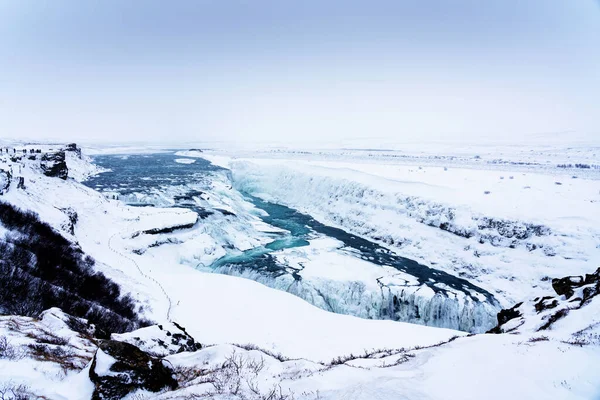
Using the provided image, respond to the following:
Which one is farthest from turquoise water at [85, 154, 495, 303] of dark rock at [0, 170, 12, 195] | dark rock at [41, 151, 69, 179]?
dark rock at [0, 170, 12, 195]

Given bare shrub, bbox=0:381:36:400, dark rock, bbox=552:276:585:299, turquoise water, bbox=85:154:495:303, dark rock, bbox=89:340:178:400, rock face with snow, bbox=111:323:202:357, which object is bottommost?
turquoise water, bbox=85:154:495:303

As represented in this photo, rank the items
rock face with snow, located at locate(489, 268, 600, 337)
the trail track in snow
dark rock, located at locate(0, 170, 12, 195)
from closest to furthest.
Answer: rock face with snow, located at locate(489, 268, 600, 337) → the trail track in snow → dark rock, located at locate(0, 170, 12, 195)

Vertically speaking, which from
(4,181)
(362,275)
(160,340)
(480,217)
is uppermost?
(4,181)

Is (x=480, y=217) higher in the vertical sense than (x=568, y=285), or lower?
higher

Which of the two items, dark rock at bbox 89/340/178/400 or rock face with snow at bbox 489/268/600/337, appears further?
rock face with snow at bbox 489/268/600/337

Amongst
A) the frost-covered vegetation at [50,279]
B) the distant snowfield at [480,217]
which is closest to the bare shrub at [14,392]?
the frost-covered vegetation at [50,279]

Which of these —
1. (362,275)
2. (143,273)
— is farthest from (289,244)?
(143,273)

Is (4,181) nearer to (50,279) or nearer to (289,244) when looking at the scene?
(50,279)

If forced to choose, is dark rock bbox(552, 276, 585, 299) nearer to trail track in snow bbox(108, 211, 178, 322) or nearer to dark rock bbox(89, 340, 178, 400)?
dark rock bbox(89, 340, 178, 400)
